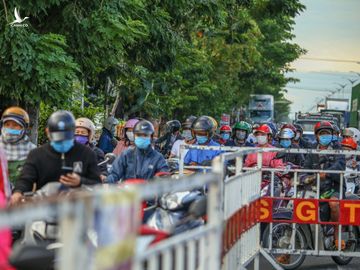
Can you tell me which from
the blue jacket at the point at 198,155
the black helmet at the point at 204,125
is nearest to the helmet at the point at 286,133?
the black helmet at the point at 204,125

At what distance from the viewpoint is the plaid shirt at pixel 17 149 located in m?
9.73

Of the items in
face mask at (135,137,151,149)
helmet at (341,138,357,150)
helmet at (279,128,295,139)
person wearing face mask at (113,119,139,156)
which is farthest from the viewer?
helmet at (341,138,357,150)

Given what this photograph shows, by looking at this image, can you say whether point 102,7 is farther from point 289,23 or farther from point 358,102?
point 289,23

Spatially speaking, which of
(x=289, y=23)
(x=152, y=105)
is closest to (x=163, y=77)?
(x=152, y=105)

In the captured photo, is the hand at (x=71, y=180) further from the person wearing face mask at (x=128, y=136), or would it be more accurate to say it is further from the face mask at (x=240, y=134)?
the face mask at (x=240, y=134)

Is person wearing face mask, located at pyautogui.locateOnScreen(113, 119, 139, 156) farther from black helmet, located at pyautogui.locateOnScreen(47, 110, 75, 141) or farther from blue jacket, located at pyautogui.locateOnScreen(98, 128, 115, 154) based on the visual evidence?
black helmet, located at pyautogui.locateOnScreen(47, 110, 75, 141)

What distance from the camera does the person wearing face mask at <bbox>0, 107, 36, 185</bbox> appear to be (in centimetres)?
966

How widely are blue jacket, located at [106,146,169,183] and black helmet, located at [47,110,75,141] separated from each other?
6.34 feet

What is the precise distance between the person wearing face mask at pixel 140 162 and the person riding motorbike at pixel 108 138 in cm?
771

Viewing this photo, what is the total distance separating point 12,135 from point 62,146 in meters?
1.44

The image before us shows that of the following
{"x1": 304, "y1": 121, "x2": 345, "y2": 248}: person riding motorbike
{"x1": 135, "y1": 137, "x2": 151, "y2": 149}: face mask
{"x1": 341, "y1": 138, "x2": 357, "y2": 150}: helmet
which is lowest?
{"x1": 304, "y1": 121, "x2": 345, "y2": 248}: person riding motorbike

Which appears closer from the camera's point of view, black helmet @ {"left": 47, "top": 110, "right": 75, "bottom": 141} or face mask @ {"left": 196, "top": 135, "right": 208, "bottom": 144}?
Answer: black helmet @ {"left": 47, "top": 110, "right": 75, "bottom": 141}

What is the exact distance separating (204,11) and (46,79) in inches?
321

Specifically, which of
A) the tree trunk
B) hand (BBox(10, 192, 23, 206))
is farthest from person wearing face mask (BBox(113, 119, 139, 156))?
hand (BBox(10, 192, 23, 206))
